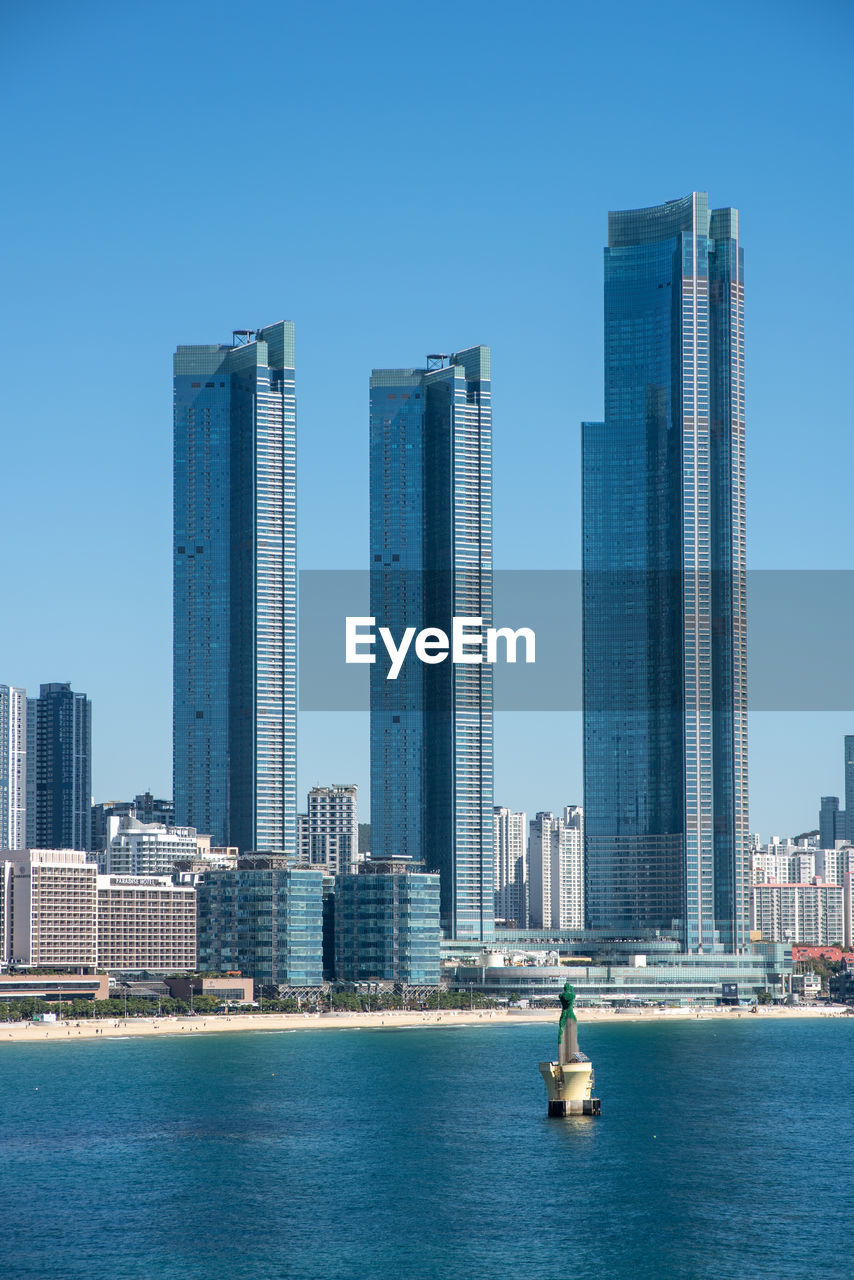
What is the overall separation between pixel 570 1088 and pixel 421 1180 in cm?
2452

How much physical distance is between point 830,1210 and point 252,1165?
96.1ft

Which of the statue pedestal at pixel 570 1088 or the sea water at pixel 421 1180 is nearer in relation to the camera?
the sea water at pixel 421 1180

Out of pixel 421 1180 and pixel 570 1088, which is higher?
pixel 570 1088

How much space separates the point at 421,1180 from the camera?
97125 mm

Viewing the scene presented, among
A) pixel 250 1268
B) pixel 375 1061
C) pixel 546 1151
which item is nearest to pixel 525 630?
pixel 546 1151

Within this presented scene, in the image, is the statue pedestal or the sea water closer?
the sea water

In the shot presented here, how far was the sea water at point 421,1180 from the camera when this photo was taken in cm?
7819

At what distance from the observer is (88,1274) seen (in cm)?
7488

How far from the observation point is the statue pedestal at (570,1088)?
389ft

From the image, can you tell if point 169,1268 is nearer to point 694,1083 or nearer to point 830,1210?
point 830,1210

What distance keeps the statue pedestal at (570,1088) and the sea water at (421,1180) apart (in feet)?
3.48

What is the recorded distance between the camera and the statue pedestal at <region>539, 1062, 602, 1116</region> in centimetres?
11856

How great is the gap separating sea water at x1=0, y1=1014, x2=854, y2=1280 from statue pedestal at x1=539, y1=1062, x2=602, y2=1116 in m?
1.06

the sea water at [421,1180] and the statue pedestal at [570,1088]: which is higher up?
the statue pedestal at [570,1088]
